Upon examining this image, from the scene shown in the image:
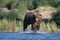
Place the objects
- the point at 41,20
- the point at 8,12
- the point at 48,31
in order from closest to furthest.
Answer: the point at 48,31 → the point at 41,20 → the point at 8,12

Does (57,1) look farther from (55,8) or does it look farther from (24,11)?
(24,11)

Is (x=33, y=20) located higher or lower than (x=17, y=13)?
lower

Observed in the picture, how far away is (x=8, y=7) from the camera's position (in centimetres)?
2320

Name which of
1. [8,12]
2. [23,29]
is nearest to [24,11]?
[8,12]

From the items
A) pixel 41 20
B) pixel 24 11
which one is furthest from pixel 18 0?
pixel 41 20

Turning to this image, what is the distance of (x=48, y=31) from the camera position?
1861 cm

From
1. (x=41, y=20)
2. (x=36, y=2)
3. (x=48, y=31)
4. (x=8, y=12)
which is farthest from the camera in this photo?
(x=36, y=2)

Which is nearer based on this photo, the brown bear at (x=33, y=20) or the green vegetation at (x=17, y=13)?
the brown bear at (x=33, y=20)

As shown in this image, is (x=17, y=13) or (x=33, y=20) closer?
(x=33, y=20)

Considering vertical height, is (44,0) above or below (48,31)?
above

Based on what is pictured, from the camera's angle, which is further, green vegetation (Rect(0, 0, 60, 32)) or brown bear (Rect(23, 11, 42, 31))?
green vegetation (Rect(0, 0, 60, 32))

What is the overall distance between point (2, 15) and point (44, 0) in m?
3.94

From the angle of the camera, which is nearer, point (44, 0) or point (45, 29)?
point (45, 29)

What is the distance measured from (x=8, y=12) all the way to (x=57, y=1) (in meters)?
3.93
